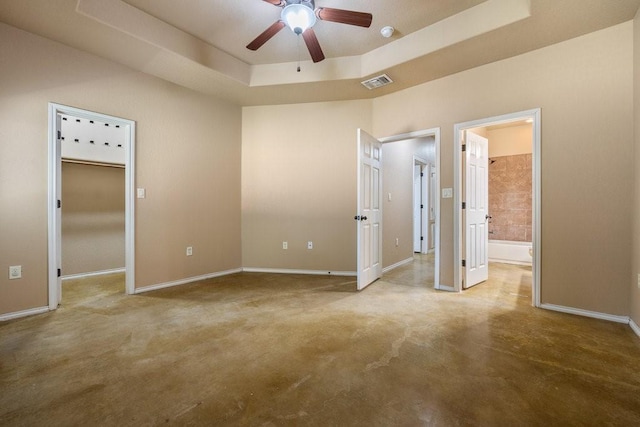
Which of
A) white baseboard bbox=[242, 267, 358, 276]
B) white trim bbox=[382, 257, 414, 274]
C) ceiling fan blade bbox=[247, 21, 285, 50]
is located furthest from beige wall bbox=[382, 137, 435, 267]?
ceiling fan blade bbox=[247, 21, 285, 50]

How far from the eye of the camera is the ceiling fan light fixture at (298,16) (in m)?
2.27

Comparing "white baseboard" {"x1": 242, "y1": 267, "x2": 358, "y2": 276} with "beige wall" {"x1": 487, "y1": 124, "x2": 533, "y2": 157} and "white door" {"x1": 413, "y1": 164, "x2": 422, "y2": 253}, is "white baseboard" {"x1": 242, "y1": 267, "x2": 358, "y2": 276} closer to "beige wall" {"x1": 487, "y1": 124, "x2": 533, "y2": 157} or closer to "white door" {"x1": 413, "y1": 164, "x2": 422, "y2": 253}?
"white door" {"x1": 413, "y1": 164, "x2": 422, "y2": 253}

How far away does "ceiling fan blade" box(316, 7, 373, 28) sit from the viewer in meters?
2.23

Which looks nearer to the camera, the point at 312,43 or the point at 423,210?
the point at 312,43

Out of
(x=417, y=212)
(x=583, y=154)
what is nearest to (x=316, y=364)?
(x=583, y=154)

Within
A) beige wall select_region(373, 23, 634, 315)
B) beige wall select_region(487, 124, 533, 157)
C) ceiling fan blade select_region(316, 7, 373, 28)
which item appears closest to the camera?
ceiling fan blade select_region(316, 7, 373, 28)

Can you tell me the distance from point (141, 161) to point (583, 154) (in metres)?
4.67

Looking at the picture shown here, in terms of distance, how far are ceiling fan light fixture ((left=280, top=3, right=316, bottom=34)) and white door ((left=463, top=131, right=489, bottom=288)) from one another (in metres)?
2.27

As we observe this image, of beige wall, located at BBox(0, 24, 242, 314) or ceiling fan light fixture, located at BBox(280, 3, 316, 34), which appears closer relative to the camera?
ceiling fan light fixture, located at BBox(280, 3, 316, 34)

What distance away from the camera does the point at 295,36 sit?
3148 mm

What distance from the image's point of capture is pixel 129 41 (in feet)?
9.26

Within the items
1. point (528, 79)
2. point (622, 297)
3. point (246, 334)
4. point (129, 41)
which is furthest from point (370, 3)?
point (622, 297)

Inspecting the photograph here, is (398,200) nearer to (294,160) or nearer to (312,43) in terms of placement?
(294,160)

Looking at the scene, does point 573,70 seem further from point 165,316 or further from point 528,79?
point 165,316
